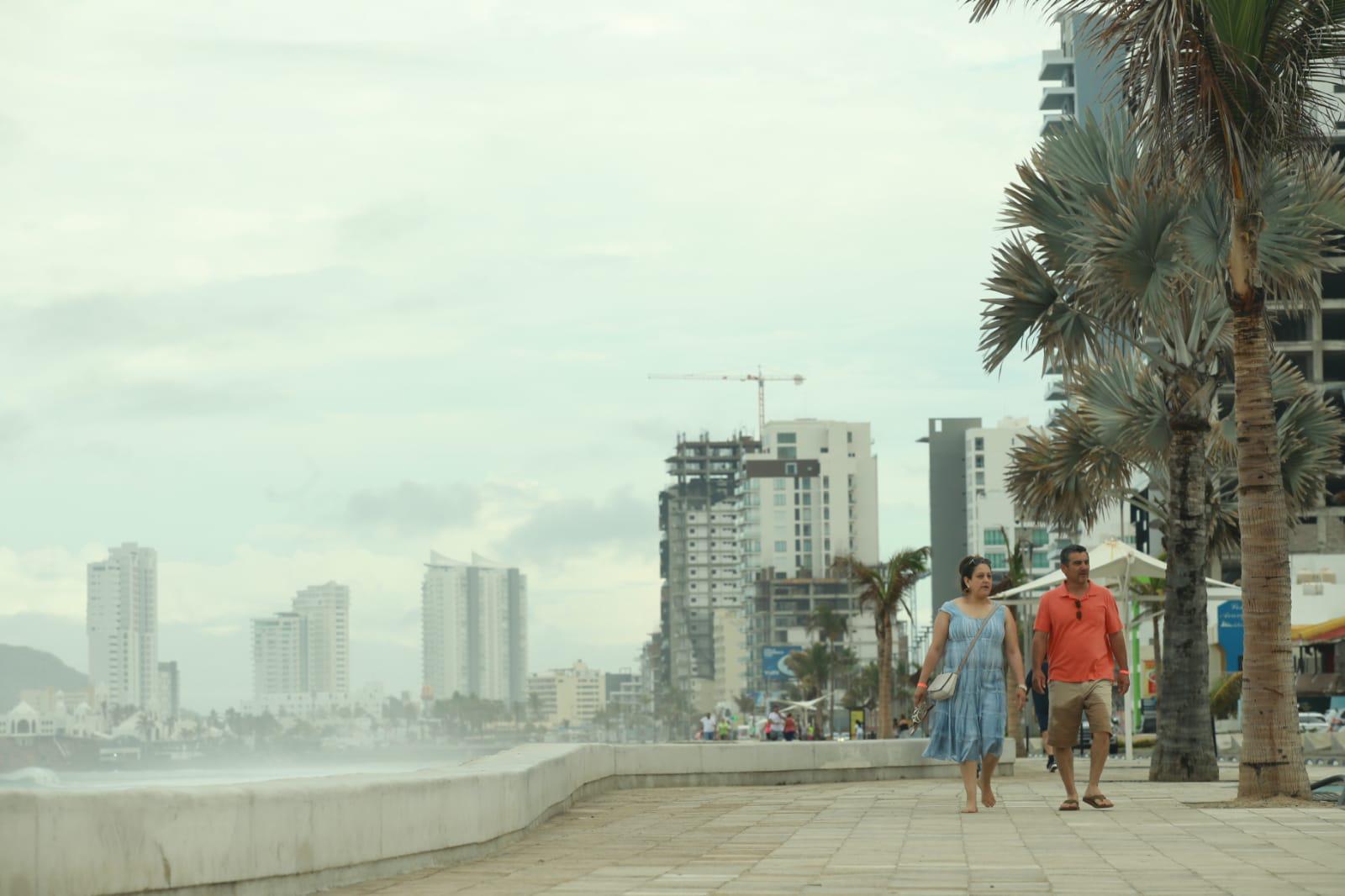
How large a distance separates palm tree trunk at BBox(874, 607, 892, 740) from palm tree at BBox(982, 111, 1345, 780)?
32229mm

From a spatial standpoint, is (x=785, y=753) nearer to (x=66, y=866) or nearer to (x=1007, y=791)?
(x=1007, y=791)

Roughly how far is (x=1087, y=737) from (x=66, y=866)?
3446 centimetres

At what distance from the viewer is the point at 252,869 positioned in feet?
22.0

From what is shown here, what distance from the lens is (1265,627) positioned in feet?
40.3

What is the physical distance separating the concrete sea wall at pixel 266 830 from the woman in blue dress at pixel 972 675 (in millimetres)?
2723

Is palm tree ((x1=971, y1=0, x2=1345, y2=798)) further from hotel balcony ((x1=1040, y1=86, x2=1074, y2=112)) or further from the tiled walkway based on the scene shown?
hotel balcony ((x1=1040, y1=86, x2=1074, y2=112))

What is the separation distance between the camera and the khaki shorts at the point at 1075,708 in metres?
12.0

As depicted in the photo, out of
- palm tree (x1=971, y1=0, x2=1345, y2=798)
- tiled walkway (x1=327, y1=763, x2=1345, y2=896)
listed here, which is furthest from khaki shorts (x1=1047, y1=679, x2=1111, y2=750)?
palm tree (x1=971, y1=0, x2=1345, y2=798)

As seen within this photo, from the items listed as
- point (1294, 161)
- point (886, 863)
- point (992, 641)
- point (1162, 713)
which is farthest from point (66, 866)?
point (1162, 713)

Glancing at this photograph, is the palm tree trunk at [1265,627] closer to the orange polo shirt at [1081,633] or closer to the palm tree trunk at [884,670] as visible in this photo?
the orange polo shirt at [1081,633]

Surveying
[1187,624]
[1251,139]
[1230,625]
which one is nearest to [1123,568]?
[1187,624]

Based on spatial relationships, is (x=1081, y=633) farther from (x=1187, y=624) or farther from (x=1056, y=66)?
(x=1056, y=66)

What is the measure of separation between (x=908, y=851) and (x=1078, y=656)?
3.45 m

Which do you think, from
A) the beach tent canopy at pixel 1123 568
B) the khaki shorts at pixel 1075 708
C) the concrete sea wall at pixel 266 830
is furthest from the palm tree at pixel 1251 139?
the beach tent canopy at pixel 1123 568
